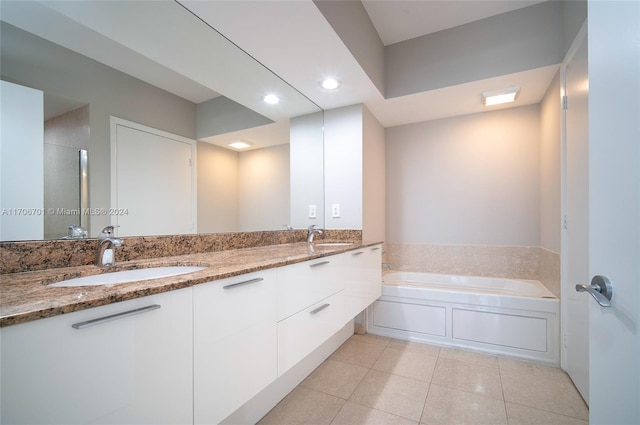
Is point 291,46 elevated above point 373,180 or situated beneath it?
elevated above

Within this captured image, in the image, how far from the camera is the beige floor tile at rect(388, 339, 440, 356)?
2283 mm

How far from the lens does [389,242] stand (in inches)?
128

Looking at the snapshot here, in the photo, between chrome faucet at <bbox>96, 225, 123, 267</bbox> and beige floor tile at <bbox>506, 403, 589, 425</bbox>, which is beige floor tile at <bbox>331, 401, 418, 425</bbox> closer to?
beige floor tile at <bbox>506, 403, 589, 425</bbox>

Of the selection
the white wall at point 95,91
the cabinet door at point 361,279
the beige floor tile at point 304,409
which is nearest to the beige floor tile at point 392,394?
the beige floor tile at point 304,409

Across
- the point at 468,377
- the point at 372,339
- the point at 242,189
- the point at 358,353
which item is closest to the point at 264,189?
the point at 242,189

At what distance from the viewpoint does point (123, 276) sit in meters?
1.08

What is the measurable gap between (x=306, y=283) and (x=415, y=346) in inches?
61.8

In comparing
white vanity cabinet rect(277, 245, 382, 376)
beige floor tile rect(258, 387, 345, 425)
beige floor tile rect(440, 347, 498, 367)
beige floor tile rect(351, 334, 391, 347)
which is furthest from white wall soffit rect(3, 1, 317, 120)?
beige floor tile rect(440, 347, 498, 367)

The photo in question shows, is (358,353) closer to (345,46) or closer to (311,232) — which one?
(311,232)

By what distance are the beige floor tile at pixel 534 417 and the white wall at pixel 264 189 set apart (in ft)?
6.18

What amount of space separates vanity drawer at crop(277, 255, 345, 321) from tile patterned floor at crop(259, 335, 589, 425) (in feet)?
2.23

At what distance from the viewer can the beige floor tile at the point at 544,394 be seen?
1.57 m

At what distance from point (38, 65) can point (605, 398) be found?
2003 mm

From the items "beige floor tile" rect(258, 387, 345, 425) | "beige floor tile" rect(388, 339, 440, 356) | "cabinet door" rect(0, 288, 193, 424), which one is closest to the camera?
"cabinet door" rect(0, 288, 193, 424)
